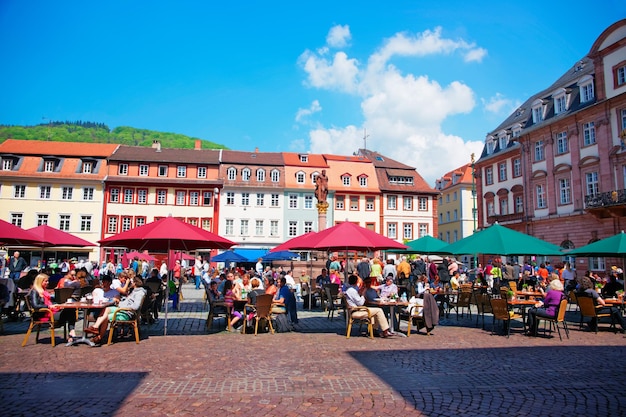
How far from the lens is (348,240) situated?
38.3 ft

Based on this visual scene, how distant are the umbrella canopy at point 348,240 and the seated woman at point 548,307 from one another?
12.2 ft

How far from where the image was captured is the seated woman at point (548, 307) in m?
11.1

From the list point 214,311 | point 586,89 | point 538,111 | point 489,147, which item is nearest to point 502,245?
point 214,311

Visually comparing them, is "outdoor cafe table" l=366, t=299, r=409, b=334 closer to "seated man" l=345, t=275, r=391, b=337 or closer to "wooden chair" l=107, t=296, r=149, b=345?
"seated man" l=345, t=275, r=391, b=337

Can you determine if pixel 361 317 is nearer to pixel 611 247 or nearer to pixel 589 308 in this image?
pixel 589 308

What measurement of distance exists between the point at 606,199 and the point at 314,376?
2816 cm

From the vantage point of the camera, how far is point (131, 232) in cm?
1072

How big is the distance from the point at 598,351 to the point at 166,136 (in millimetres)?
98784

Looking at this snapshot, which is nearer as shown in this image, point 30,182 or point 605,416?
point 605,416

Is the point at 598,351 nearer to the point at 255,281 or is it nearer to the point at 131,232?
the point at 255,281

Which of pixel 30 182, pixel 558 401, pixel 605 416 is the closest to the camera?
pixel 605 416

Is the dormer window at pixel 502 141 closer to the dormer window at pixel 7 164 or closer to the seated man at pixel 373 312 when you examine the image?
the seated man at pixel 373 312

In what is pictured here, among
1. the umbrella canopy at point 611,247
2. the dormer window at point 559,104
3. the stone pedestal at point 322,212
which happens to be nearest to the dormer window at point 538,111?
the dormer window at point 559,104

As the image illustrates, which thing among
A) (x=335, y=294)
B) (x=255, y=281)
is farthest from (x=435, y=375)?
(x=335, y=294)
